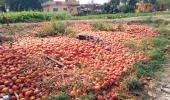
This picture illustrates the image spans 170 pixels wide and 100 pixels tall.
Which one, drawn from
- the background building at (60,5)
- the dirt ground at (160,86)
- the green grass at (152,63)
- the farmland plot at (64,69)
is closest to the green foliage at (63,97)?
the farmland plot at (64,69)

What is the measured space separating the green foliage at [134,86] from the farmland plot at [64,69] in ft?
0.60

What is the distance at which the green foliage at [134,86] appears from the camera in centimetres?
579

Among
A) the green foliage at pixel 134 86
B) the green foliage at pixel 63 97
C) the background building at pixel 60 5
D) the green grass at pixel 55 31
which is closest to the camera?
the green foliage at pixel 63 97

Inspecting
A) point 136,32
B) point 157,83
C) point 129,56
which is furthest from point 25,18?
point 157,83

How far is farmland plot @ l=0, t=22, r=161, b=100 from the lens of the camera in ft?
17.0

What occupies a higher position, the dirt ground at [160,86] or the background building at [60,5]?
the background building at [60,5]

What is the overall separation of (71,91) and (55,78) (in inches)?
19.2

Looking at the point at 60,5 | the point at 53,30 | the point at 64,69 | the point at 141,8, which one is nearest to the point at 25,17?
the point at 53,30

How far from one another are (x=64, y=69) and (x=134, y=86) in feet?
4.06

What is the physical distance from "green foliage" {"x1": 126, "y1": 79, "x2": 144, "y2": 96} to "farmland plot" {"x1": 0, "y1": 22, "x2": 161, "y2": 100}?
→ 0.60 ft

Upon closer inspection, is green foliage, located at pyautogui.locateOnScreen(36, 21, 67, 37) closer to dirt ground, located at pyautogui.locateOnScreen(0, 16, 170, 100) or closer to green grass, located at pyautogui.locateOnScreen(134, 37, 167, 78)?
green grass, located at pyautogui.locateOnScreen(134, 37, 167, 78)

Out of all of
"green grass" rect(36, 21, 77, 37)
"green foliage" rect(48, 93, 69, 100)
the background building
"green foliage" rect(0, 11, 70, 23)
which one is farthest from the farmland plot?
the background building

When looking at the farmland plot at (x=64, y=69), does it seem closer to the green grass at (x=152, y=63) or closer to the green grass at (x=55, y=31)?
the green grass at (x=152, y=63)

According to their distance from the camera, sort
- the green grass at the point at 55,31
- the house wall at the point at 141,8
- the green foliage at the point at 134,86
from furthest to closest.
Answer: the house wall at the point at 141,8, the green grass at the point at 55,31, the green foliage at the point at 134,86
